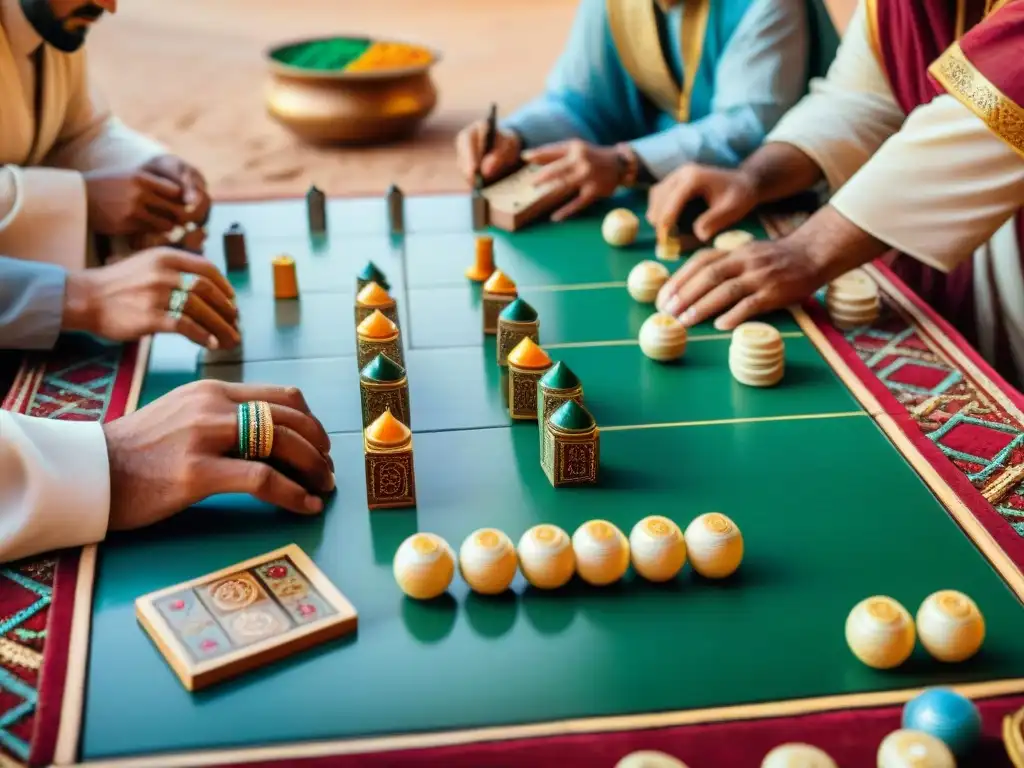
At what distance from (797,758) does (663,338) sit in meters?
0.95

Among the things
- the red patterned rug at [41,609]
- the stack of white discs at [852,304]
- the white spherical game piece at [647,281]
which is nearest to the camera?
the red patterned rug at [41,609]

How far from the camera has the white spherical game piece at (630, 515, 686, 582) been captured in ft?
4.21

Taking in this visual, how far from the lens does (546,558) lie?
1.26 m

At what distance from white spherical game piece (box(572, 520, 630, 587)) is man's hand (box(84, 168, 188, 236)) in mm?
1385

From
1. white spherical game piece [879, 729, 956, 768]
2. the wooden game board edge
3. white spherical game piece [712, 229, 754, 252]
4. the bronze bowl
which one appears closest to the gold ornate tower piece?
the wooden game board edge

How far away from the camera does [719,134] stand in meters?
2.68

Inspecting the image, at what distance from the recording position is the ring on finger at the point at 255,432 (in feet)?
4.65

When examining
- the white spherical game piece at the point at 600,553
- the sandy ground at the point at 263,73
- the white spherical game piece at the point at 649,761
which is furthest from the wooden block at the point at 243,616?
the sandy ground at the point at 263,73

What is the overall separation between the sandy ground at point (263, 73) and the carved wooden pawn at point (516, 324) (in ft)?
7.77

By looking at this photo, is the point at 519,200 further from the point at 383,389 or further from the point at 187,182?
the point at 383,389

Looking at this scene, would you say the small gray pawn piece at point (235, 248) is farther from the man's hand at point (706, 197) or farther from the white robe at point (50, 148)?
the man's hand at point (706, 197)

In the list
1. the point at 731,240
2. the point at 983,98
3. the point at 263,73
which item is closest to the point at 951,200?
the point at 983,98

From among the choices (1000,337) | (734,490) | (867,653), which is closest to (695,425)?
(734,490)

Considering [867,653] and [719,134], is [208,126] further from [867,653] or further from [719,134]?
[867,653]
